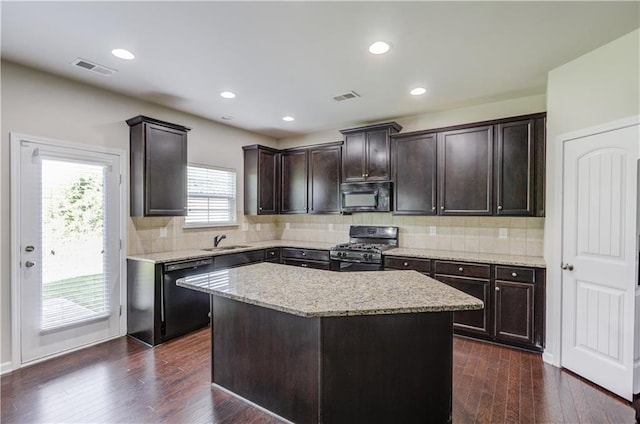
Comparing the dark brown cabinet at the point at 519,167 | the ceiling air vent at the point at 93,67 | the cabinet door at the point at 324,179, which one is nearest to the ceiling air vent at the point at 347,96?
the cabinet door at the point at 324,179

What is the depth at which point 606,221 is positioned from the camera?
259cm

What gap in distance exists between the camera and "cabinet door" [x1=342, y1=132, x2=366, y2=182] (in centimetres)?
449

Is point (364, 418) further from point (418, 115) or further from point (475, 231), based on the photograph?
point (418, 115)

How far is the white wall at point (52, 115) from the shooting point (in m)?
2.79

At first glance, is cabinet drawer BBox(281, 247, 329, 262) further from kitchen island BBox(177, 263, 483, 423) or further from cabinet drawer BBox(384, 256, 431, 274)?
kitchen island BBox(177, 263, 483, 423)

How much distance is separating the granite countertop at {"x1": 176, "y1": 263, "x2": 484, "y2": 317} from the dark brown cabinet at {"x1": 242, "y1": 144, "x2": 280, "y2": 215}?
252cm

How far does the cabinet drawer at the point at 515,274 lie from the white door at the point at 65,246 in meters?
4.17

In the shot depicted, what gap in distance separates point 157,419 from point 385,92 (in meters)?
3.61

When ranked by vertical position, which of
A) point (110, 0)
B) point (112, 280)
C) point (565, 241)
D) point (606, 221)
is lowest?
point (112, 280)

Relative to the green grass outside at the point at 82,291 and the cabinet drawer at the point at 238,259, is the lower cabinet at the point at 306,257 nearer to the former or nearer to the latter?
the cabinet drawer at the point at 238,259

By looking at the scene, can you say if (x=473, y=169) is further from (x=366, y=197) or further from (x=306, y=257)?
(x=306, y=257)

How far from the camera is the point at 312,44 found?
100 inches

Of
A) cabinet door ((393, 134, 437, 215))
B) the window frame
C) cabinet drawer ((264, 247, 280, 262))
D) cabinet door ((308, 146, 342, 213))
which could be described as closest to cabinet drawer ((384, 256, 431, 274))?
cabinet door ((393, 134, 437, 215))

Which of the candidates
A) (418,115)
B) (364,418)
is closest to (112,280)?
(364,418)
